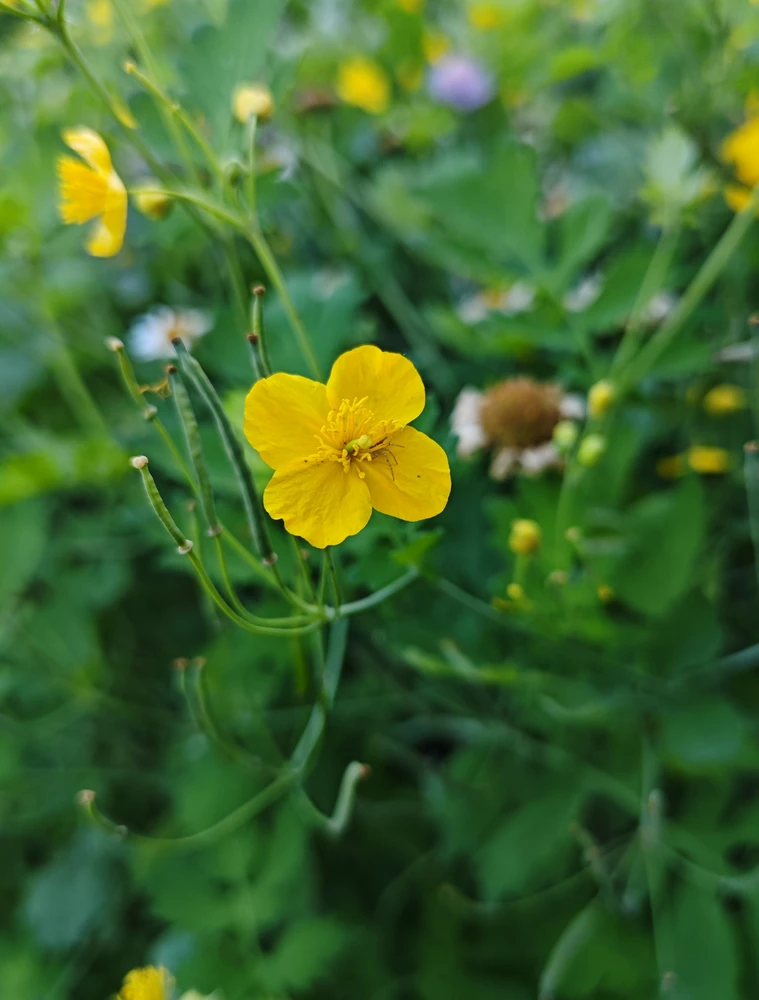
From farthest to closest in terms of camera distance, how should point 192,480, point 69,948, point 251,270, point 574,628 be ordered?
point 69,948 → point 251,270 → point 574,628 → point 192,480

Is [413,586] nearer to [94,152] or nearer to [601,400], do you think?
[601,400]

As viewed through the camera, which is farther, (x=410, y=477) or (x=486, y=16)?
(x=486, y=16)

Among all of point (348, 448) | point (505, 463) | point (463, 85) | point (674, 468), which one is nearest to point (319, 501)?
point (348, 448)

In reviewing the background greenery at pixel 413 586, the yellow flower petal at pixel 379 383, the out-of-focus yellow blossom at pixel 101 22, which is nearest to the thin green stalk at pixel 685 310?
the background greenery at pixel 413 586

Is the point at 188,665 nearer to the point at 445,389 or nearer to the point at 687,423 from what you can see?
the point at 445,389

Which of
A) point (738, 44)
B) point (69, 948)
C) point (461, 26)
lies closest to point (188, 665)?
point (69, 948)

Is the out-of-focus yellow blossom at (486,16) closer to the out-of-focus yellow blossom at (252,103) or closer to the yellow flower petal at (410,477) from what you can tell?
the out-of-focus yellow blossom at (252,103)
